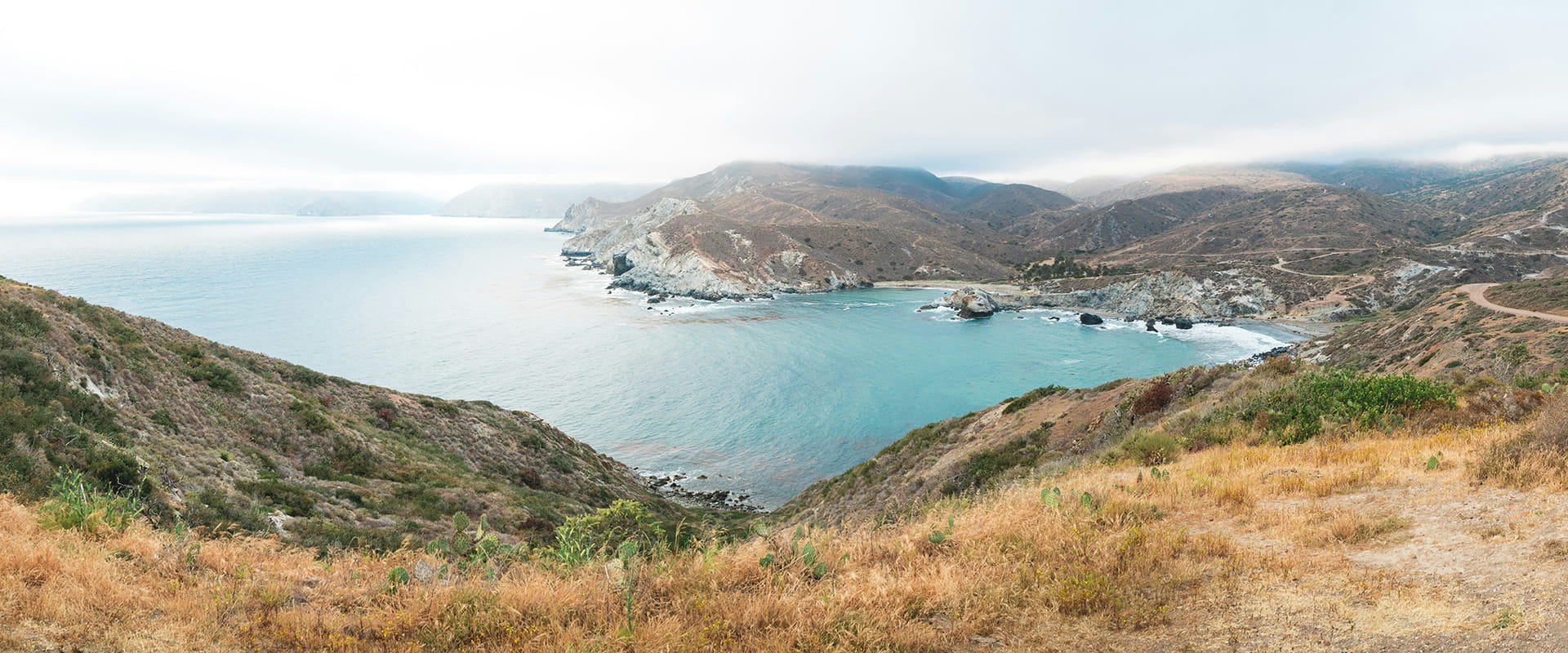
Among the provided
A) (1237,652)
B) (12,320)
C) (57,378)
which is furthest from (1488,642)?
(12,320)

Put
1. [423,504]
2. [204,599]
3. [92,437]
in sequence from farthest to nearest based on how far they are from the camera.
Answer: [423,504]
[92,437]
[204,599]

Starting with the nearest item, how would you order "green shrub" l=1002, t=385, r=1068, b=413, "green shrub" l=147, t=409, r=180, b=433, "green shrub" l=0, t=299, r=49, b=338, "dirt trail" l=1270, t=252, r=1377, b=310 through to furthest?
1. "green shrub" l=0, t=299, r=49, b=338
2. "green shrub" l=147, t=409, r=180, b=433
3. "green shrub" l=1002, t=385, r=1068, b=413
4. "dirt trail" l=1270, t=252, r=1377, b=310

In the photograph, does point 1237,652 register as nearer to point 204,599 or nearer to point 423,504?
point 204,599

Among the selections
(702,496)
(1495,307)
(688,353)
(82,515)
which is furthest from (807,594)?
(1495,307)

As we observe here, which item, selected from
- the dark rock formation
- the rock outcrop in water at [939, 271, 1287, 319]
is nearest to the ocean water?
the rock outcrop in water at [939, 271, 1287, 319]

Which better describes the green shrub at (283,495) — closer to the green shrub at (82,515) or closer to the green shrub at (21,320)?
the green shrub at (82,515)

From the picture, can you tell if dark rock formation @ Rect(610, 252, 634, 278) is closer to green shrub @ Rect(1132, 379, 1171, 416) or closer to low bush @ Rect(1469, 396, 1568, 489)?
green shrub @ Rect(1132, 379, 1171, 416)
